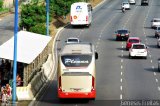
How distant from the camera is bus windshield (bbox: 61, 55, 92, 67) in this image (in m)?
38.8

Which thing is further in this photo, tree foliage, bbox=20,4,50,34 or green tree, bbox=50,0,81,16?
green tree, bbox=50,0,81,16

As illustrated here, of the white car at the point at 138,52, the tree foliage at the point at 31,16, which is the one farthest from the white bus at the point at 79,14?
the white car at the point at 138,52

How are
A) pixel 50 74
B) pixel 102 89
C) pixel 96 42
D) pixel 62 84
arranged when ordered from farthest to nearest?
pixel 96 42 < pixel 50 74 < pixel 102 89 < pixel 62 84

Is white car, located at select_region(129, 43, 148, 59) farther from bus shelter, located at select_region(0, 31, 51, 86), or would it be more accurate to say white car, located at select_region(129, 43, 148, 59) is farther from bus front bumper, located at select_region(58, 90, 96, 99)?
bus front bumper, located at select_region(58, 90, 96, 99)

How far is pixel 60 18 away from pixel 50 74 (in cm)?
5833

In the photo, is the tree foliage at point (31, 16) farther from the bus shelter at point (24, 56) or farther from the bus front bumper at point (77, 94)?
the bus front bumper at point (77, 94)

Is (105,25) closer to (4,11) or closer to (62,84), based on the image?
(4,11)

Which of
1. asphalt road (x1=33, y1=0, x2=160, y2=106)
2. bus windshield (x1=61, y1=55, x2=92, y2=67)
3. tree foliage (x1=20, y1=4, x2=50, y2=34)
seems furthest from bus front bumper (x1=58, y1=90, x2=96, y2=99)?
tree foliage (x1=20, y1=4, x2=50, y2=34)

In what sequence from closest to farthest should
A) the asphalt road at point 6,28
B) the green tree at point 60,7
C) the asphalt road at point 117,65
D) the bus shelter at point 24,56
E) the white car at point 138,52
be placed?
the bus shelter at point 24,56
the asphalt road at point 117,65
the white car at point 138,52
the asphalt road at point 6,28
the green tree at point 60,7

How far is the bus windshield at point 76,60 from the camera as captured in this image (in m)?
38.8

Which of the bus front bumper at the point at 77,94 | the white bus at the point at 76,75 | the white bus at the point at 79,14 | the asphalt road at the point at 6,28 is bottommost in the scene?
the bus front bumper at the point at 77,94

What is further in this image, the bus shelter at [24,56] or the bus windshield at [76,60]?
the bus shelter at [24,56]

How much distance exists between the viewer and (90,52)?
3978 centimetres

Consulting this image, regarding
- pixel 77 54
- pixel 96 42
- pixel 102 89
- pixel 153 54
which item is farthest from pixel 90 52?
pixel 96 42
